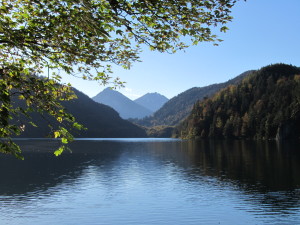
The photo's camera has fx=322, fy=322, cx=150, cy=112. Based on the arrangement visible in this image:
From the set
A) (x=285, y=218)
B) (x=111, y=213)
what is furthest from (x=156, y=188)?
(x=285, y=218)

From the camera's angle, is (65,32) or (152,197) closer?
(65,32)

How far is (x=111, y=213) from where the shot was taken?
114 ft

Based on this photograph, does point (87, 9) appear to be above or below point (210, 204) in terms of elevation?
above

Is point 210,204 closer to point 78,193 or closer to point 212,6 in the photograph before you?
point 78,193

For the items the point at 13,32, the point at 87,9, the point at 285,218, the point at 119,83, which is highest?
the point at 87,9

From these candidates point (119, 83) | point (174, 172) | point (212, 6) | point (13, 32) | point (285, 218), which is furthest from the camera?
point (174, 172)

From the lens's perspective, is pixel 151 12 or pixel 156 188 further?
pixel 156 188

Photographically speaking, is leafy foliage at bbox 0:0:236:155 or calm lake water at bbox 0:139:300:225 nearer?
leafy foliage at bbox 0:0:236:155

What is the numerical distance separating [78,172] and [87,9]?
190ft

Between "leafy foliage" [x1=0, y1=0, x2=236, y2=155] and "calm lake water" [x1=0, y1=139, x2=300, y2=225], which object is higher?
"leafy foliage" [x1=0, y1=0, x2=236, y2=155]

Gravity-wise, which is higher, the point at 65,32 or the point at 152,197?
the point at 65,32

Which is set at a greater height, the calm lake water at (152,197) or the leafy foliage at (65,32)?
the leafy foliage at (65,32)

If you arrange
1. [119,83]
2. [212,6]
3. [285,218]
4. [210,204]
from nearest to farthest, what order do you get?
[212,6]
[119,83]
[285,218]
[210,204]

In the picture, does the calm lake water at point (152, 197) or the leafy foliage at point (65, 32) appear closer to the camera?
the leafy foliage at point (65, 32)
